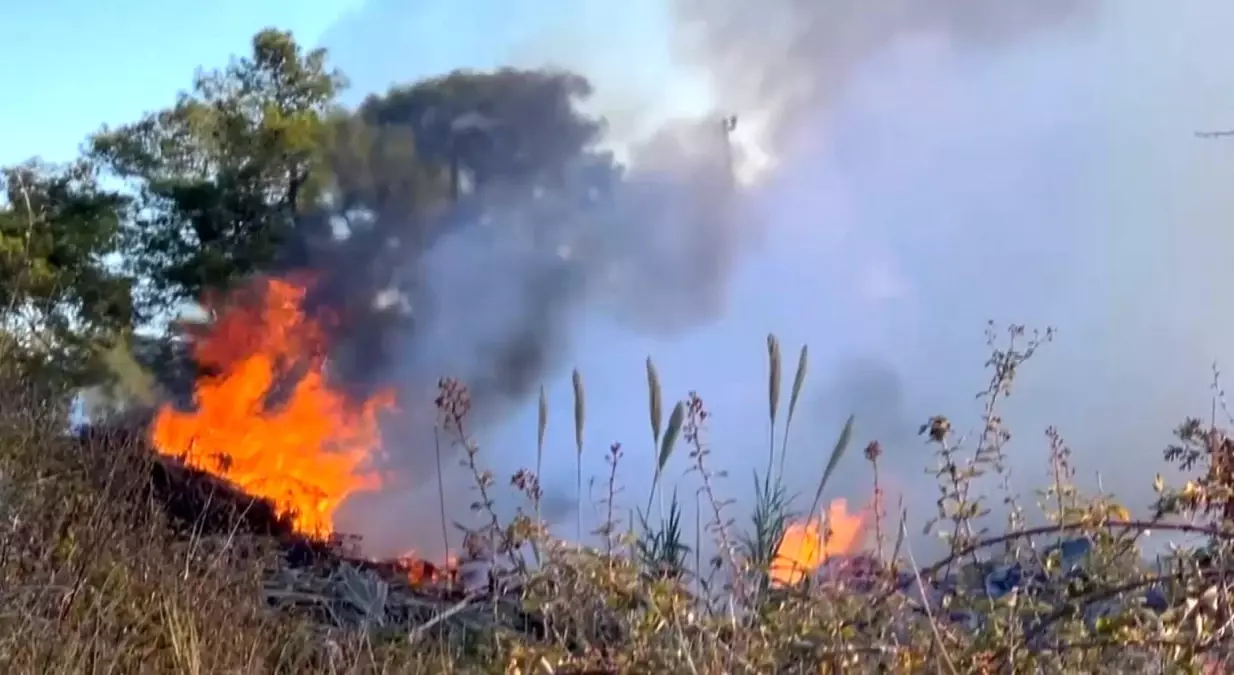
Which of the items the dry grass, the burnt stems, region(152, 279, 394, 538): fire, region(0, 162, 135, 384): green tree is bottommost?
the dry grass

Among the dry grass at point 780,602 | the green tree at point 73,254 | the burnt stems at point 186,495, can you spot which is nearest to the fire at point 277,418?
the burnt stems at point 186,495

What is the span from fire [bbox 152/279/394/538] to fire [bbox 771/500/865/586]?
3.85 meters

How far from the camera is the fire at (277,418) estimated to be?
843 cm

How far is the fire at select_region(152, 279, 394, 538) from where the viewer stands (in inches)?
332

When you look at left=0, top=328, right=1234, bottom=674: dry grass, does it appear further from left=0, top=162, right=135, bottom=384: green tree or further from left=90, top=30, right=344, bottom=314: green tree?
left=90, top=30, right=344, bottom=314: green tree

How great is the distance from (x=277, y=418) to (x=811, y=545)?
774cm

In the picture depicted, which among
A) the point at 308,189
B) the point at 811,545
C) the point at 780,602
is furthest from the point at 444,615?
the point at 308,189

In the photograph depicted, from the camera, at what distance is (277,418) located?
10141 millimetres

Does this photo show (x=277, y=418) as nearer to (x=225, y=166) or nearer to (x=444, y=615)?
(x=225, y=166)

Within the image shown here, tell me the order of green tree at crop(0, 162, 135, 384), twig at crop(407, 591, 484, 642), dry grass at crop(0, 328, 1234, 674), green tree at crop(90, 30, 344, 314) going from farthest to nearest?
green tree at crop(90, 30, 344, 314)
green tree at crop(0, 162, 135, 384)
twig at crop(407, 591, 484, 642)
dry grass at crop(0, 328, 1234, 674)

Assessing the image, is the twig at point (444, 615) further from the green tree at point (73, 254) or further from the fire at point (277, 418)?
the green tree at point (73, 254)

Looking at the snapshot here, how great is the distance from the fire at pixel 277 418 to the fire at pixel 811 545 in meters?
3.85

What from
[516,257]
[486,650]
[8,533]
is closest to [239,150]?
[516,257]

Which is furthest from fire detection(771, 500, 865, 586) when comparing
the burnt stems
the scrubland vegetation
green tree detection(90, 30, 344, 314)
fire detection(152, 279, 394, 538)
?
green tree detection(90, 30, 344, 314)
